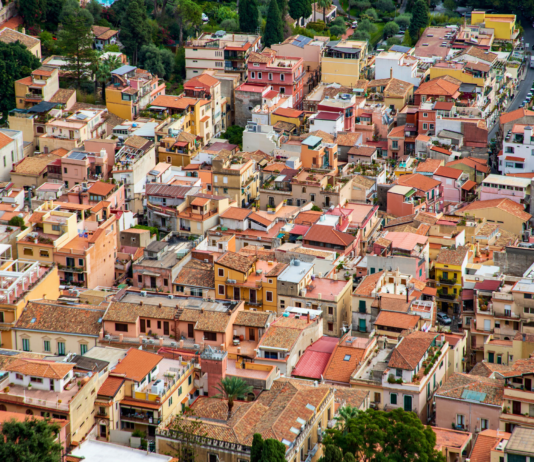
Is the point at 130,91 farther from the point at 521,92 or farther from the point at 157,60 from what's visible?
the point at 521,92

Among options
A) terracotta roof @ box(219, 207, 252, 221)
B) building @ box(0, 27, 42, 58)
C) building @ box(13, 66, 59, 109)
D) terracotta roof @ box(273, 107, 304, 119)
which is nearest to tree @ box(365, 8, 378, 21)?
terracotta roof @ box(273, 107, 304, 119)

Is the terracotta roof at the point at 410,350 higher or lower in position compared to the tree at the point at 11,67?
lower

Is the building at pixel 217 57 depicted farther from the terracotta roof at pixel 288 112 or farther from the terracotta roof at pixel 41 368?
the terracotta roof at pixel 41 368

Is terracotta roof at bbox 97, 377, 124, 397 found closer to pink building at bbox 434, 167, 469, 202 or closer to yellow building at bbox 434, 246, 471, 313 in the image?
yellow building at bbox 434, 246, 471, 313

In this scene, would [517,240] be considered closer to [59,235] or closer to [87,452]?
[59,235]

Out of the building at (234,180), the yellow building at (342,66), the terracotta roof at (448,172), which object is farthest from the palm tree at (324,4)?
the building at (234,180)

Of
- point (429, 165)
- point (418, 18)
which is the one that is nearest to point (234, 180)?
point (429, 165)
